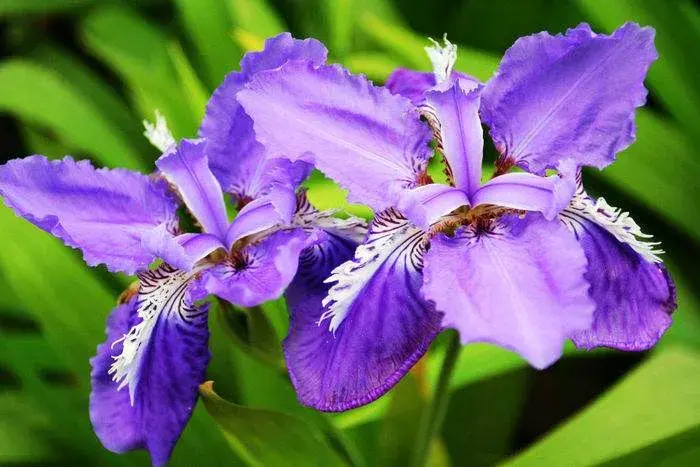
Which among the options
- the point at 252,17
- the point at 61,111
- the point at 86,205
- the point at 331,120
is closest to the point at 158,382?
the point at 86,205

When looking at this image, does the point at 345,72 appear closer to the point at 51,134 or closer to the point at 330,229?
the point at 330,229

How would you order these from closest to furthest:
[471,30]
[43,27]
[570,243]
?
[570,243] → [471,30] → [43,27]

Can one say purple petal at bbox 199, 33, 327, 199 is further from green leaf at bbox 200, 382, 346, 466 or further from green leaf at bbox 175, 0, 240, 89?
green leaf at bbox 175, 0, 240, 89

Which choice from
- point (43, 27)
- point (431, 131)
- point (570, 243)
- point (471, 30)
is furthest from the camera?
point (43, 27)

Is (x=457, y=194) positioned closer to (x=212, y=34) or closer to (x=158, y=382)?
(x=158, y=382)

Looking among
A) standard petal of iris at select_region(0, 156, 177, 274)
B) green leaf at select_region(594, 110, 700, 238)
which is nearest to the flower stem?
standard petal of iris at select_region(0, 156, 177, 274)

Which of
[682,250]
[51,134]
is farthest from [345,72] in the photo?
[51,134]

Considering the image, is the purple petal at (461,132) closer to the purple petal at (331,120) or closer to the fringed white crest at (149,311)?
the purple petal at (331,120)
